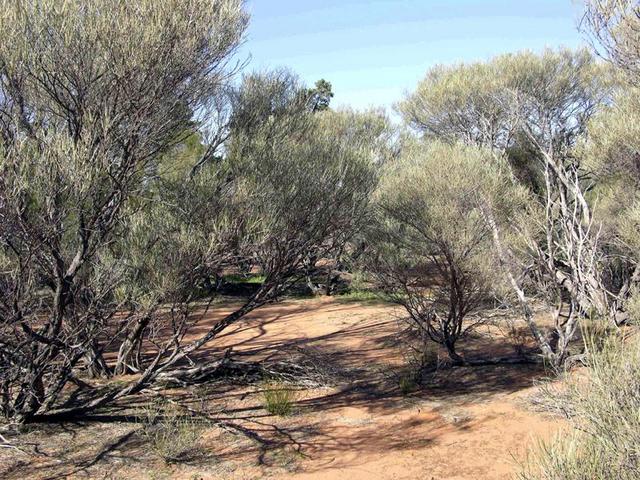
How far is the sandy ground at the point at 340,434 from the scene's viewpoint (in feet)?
Answer: 17.2

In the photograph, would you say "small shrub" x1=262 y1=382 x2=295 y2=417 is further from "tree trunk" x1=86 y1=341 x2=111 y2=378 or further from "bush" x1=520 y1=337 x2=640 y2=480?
"bush" x1=520 y1=337 x2=640 y2=480

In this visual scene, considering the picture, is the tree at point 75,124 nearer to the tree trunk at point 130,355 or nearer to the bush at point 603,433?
the tree trunk at point 130,355

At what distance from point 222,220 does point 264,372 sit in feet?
8.94

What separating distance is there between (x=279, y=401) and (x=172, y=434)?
146 centimetres

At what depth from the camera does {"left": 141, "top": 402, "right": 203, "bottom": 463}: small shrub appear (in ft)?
18.0

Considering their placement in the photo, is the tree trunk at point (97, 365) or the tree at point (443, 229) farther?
the tree trunk at point (97, 365)

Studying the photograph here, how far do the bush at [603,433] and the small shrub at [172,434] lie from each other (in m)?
3.59

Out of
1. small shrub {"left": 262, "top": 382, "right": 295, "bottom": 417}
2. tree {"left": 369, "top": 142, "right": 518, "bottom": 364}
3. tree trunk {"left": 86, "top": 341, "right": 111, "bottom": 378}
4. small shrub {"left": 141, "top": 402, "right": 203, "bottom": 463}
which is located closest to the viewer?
small shrub {"left": 141, "top": 402, "right": 203, "bottom": 463}

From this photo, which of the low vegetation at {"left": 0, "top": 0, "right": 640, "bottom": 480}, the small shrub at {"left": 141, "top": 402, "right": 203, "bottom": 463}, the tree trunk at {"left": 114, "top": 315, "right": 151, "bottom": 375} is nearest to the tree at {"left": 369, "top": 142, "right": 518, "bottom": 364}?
the low vegetation at {"left": 0, "top": 0, "right": 640, "bottom": 480}

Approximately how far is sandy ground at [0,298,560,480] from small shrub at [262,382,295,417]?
0.11 metres

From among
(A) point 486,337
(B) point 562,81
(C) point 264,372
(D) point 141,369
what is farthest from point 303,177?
(B) point 562,81

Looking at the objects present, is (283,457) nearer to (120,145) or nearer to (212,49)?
(120,145)

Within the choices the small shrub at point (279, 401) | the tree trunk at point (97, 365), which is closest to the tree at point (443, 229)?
the small shrub at point (279, 401)

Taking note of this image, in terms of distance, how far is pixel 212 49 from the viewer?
6086 millimetres
